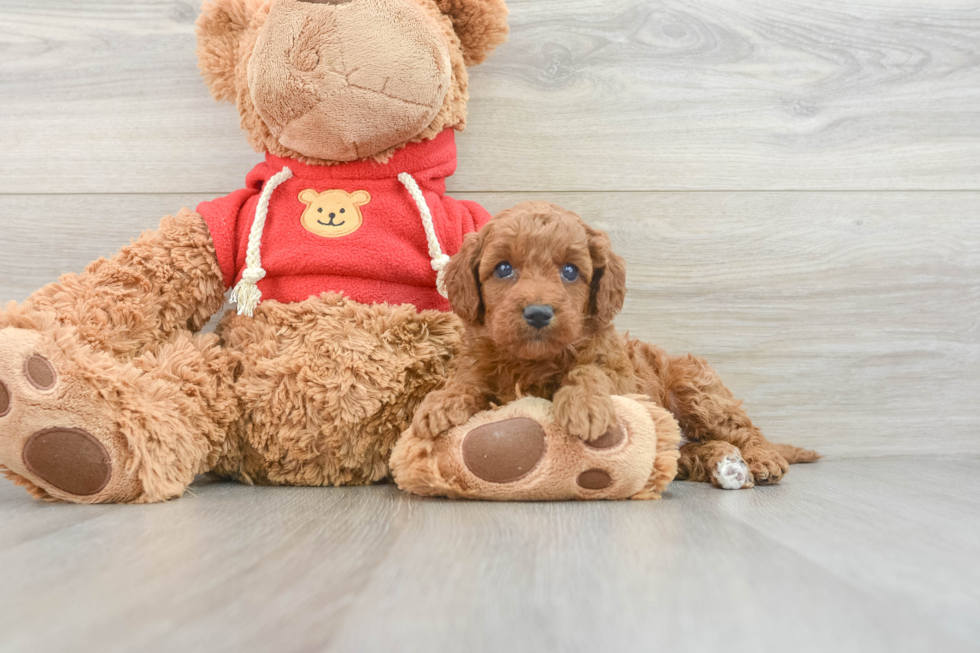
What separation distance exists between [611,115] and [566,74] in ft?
0.45

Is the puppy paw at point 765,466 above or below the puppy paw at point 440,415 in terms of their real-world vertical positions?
below

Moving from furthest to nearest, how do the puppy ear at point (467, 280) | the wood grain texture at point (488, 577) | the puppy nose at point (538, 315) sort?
the puppy ear at point (467, 280) → the puppy nose at point (538, 315) → the wood grain texture at point (488, 577)

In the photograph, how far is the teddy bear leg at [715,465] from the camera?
Result: 4.01ft

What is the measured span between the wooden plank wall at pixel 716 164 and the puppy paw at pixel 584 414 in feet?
2.05

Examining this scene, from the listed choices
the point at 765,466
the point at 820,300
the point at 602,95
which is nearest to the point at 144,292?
the point at 602,95

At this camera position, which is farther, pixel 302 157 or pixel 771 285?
pixel 771 285

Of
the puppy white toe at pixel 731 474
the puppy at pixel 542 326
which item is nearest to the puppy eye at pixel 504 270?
the puppy at pixel 542 326

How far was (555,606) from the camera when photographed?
604 mm

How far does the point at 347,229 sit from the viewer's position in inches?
50.6

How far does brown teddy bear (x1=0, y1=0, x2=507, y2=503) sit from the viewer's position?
1.11 metres

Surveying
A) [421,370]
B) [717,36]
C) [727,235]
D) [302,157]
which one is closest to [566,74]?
[717,36]

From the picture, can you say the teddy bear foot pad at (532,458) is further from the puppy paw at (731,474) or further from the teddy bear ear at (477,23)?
the teddy bear ear at (477,23)

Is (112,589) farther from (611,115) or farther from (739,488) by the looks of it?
(611,115)

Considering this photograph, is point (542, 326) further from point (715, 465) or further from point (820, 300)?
point (820, 300)
